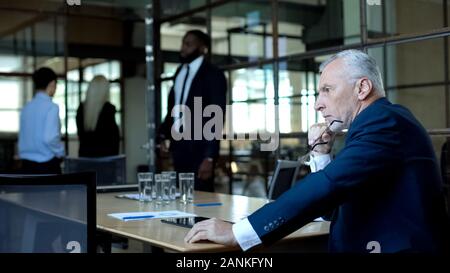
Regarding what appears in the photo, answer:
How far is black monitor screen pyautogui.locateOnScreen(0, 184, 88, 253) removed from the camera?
178cm

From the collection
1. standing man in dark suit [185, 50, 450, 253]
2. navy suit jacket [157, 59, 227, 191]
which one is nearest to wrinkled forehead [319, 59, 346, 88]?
standing man in dark suit [185, 50, 450, 253]

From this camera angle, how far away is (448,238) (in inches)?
64.0

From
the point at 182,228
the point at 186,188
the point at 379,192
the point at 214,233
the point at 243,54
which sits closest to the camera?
the point at 379,192

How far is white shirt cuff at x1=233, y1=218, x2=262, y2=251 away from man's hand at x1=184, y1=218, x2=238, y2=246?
4cm

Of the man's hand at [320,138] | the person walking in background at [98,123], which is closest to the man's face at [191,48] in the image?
the person walking in background at [98,123]

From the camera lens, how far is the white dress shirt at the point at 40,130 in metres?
4.30

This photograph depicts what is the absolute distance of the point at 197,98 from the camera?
4.28 meters

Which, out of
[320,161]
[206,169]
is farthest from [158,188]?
[206,169]

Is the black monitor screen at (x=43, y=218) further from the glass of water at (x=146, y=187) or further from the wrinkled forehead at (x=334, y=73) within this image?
the glass of water at (x=146, y=187)

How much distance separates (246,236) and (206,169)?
237 cm

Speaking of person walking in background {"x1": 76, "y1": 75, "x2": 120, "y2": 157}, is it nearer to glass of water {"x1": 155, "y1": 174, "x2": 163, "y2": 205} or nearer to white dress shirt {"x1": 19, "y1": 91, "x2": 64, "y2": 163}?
white dress shirt {"x1": 19, "y1": 91, "x2": 64, "y2": 163}

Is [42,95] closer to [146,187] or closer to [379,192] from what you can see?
[146,187]

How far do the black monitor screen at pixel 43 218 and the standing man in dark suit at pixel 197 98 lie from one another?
2.16 meters
